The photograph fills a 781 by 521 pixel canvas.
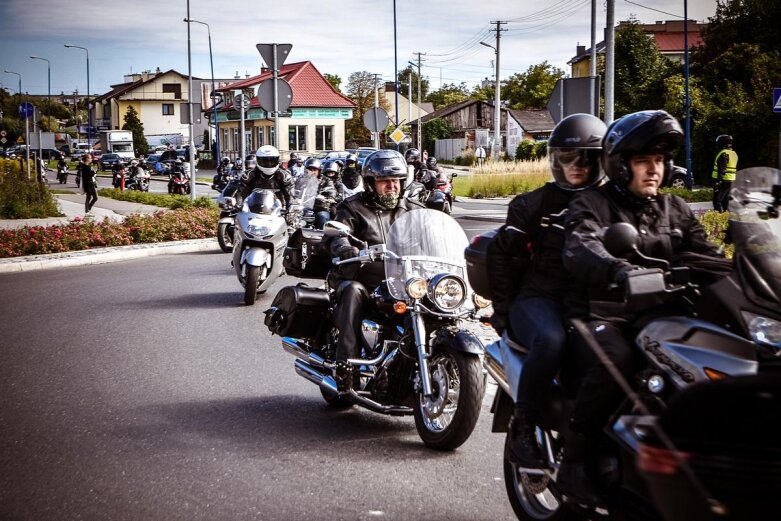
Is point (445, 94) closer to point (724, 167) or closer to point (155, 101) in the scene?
point (155, 101)

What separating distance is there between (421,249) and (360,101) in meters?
103

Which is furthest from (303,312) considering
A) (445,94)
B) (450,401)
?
(445,94)

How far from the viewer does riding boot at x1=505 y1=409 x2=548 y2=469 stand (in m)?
4.05

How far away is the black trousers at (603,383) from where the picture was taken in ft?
11.5

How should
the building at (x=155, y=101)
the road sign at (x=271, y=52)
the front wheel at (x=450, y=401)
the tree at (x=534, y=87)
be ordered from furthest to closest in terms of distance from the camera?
the building at (x=155, y=101) < the tree at (x=534, y=87) < the road sign at (x=271, y=52) < the front wheel at (x=450, y=401)

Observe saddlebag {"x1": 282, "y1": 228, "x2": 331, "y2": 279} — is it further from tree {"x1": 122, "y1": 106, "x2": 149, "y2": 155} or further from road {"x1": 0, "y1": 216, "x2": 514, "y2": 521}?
tree {"x1": 122, "y1": 106, "x2": 149, "y2": 155}

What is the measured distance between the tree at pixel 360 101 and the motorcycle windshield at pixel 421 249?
314 ft

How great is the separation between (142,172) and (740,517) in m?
50.0

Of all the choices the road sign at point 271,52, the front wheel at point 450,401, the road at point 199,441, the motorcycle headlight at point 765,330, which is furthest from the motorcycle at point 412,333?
the road sign at point 271,52

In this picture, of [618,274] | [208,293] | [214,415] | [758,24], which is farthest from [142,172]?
[618,274]

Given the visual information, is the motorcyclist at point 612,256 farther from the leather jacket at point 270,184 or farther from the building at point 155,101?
the building at point 155,101

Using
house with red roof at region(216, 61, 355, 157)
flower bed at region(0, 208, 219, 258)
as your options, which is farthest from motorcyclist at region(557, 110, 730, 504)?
house with red roof at region(216, 61, 355, 157)

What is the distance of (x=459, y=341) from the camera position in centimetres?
536

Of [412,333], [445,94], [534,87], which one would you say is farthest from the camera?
[445,94]
